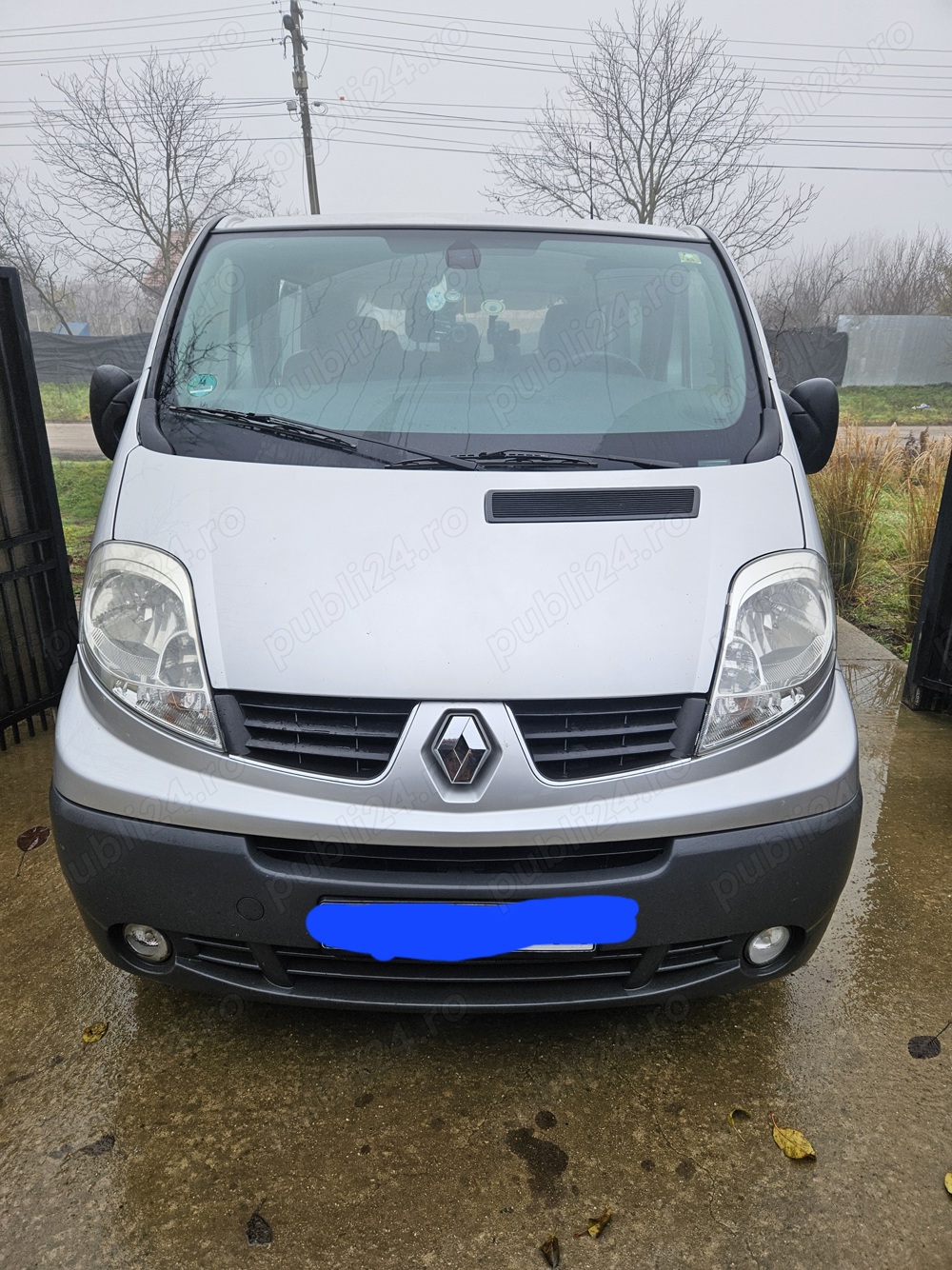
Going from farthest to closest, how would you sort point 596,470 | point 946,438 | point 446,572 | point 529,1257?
point 946,438, point 596,470, point 446,572, point 529,1257

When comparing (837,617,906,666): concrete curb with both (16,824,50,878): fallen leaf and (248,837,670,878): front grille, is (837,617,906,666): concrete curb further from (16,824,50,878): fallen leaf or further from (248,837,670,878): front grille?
(16,824,50,878): fallen leaf

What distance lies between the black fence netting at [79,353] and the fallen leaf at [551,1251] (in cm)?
1675

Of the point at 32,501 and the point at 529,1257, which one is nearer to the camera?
the point at 529,1257

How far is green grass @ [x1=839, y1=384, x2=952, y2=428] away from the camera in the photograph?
19188 mm

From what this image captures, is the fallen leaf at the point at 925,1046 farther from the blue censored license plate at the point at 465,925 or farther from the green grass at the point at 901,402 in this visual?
the green grass at the point at 901,402

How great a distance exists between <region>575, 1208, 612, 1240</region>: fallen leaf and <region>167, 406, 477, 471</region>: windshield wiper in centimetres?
151

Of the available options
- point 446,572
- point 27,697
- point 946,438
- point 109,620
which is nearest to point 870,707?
point 446,572

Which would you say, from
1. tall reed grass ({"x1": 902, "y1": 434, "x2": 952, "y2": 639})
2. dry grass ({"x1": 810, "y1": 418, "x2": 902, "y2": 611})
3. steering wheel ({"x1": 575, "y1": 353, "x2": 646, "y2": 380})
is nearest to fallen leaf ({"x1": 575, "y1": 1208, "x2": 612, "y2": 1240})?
steering wheel ({"x1": 575, "y1": 353, "x2": 646, "y2": 380})

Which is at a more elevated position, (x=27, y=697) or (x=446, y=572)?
(x=446, y=572)

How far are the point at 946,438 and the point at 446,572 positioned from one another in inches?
286

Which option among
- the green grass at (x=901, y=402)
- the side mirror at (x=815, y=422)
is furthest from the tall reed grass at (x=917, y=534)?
the green grass at (x=901, y=402)

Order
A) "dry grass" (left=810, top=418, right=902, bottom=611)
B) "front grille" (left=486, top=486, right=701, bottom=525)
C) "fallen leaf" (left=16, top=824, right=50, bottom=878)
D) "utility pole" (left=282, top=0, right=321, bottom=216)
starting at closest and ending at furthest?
"front grille" (left=486, top=486, right=701, bottom=525) < "fallen leaf" (left=16, top=824, right=50, bottom=878) < "dry grass" (left=810, top=418, right=902, bottom=611) < "utility pole" (left=282, top=0, right=321, bottom=216)

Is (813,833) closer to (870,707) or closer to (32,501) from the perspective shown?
(870,707)

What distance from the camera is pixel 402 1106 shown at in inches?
71.9
